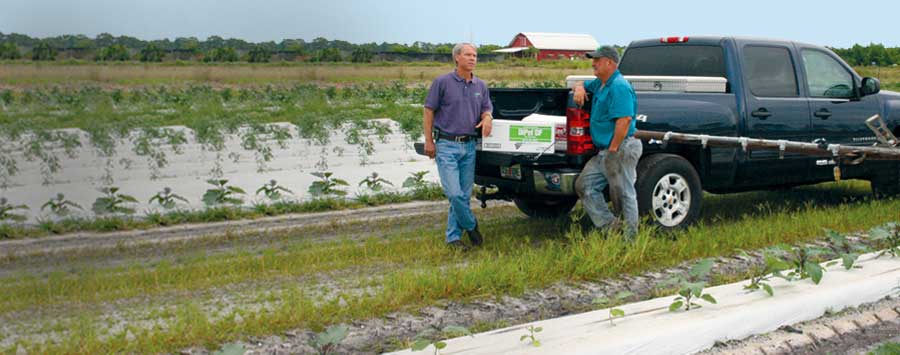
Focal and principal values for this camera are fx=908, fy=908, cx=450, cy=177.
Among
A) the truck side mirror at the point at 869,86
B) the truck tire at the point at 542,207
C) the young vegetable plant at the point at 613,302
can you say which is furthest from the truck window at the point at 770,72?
the young vegetable plant at the point at 613,302

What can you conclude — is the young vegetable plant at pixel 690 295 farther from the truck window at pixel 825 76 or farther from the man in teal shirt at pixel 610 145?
the truck window at pixel 825 76

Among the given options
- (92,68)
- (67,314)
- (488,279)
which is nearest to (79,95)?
(92,68)

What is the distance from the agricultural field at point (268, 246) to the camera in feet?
7.41

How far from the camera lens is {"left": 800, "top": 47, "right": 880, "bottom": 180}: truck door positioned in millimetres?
9719

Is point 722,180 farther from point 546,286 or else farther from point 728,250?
point 546,286

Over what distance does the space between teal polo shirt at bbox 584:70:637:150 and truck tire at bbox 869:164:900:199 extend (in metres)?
4.45

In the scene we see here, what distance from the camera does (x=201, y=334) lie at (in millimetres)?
5270

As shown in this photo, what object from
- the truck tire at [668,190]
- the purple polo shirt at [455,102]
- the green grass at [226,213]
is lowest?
the green grass at [226,213]

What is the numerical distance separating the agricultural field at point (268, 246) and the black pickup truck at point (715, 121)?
0.40 metres

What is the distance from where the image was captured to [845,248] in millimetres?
7887

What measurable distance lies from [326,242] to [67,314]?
3.32 meters

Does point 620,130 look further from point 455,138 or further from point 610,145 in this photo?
point 455,138

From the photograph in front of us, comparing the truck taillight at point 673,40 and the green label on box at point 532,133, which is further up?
the truck taillight at point 673,40

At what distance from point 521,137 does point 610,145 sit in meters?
0.80
